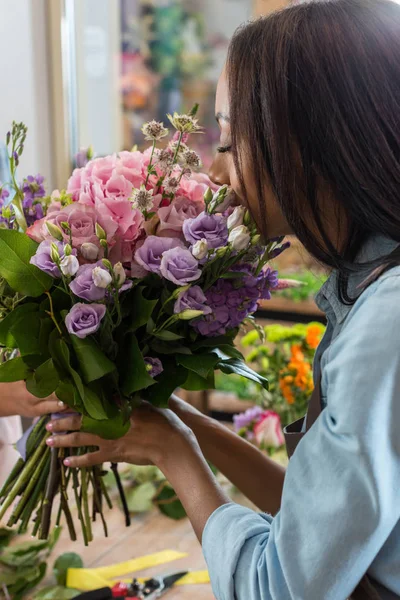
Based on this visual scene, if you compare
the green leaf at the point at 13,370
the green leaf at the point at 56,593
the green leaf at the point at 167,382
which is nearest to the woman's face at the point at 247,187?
the green leaf at the point at 167,382

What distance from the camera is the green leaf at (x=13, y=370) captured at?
848 millimetres

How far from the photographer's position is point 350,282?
84cm

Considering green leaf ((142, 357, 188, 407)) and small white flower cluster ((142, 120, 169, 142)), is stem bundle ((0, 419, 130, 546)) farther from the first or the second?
small white flower cluster ((142, 120, 169, 142))

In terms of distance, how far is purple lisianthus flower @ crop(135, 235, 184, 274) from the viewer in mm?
814

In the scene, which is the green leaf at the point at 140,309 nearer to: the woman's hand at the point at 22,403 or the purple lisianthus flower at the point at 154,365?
the purple lisianthus flower at the point at 154,365

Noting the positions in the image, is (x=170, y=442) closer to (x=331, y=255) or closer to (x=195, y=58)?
(x=331, y=255)

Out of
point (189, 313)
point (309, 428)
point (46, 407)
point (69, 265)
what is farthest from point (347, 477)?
point (46, 407)

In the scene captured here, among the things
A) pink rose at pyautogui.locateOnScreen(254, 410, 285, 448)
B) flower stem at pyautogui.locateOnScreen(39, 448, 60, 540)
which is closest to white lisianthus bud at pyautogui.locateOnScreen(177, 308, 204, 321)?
flower stem at pyautogui.locateOnScreen(39, 448, 60, 540)

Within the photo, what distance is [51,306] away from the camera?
80 centimetres

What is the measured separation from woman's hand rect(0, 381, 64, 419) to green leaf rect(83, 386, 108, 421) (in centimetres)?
13

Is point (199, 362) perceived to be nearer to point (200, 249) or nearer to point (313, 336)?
point (200, 249)

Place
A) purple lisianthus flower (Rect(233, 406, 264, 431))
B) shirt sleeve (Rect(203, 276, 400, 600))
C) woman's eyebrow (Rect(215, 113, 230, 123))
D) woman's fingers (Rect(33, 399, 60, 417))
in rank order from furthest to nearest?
1. purple lisianthus flower (Rect(233, 406, 264, 431))
2. woman's fingers (Rect(33, 399, 60, 417))
3. woman's eyebrow (Rect(215, 113, 230, 123))
4. shirt sleeve (Rect(203, 276, 400, 600))

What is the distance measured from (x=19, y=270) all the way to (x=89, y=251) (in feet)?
0.30

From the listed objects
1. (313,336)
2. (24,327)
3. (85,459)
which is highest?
(24,327)
